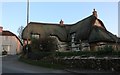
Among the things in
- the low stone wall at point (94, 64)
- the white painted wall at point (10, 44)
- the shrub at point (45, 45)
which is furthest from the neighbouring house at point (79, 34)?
the white painted wall at point (10, 44)

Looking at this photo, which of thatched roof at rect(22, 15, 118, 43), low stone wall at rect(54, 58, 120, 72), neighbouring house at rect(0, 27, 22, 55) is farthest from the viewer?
neighbouring house at rect(0, 27, 22, 55)

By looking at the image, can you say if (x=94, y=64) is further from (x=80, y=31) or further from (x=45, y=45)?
(x=80, y=31)

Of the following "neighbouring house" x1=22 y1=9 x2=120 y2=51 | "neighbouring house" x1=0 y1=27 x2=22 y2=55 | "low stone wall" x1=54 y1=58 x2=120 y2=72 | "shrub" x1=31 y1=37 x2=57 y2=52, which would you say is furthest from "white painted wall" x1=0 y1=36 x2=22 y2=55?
"low stone wall" x1=54 y1=58 x2=120 y2=72

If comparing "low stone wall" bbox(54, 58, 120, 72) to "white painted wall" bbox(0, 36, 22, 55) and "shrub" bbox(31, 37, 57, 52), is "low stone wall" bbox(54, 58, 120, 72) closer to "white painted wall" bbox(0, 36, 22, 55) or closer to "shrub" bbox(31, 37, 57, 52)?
"shrub" bbox(31, 37, 57, 52)

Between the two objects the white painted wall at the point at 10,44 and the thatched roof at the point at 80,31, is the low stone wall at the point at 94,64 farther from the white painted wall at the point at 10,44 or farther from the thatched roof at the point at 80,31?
the white painted wall at the point at 10,44

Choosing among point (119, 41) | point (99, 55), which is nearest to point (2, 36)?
point (119, 41)

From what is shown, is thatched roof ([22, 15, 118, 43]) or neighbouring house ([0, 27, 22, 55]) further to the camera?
neighbouring house ([0, 27, 22, 55])

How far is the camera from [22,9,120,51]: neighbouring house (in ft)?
136

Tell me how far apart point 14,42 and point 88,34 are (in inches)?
1073

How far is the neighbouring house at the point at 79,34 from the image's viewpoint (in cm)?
4144

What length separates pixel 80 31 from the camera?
47.8 meters

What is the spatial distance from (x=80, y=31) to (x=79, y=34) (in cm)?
72

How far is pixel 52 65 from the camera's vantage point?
26.9 m

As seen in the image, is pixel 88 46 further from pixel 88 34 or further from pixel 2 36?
pixel 2 36
